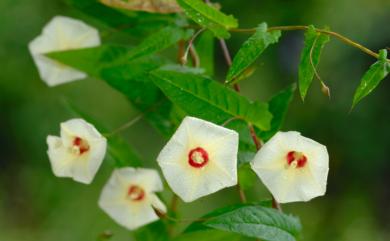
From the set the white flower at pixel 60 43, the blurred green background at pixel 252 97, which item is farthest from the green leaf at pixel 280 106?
the blurred green background at pixel 252 97

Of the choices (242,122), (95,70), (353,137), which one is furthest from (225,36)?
(353,137)

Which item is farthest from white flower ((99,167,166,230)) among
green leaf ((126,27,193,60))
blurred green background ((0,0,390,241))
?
blurred green background ((0,0,390,241))

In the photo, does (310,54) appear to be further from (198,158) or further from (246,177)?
(246,177)

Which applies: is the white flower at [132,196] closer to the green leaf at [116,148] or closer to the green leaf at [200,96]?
the green leaf at [116,148]

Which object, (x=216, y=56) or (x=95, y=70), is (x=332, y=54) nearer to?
(x=216, y=56)

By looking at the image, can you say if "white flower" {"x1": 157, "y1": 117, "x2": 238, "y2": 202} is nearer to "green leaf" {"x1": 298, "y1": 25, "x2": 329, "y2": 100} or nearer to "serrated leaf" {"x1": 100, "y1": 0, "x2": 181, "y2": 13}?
"green leaf" {"x1": 298, "y1": 25, "x2": 329, "y2": 100}
